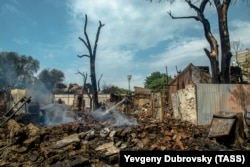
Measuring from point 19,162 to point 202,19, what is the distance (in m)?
14.2

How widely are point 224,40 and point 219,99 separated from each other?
438cm

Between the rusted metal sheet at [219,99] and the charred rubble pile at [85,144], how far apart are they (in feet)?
10.5

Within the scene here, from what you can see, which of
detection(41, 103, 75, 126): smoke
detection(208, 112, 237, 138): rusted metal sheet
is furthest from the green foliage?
detection(208, 112, 237, 138): rusted metal sheet

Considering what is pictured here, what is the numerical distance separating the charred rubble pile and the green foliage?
47.5 metres

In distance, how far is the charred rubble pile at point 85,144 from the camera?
25.7 feet

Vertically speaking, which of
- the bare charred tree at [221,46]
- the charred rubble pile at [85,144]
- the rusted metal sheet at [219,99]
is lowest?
the charred rubble pile at [85,144]

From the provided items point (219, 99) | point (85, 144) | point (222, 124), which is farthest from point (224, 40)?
point (85, 144)

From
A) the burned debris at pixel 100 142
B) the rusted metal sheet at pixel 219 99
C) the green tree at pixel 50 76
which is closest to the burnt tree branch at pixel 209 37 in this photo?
the rusted metal sheet at pixel 219 99

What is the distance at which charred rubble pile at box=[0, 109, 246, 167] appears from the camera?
782cm

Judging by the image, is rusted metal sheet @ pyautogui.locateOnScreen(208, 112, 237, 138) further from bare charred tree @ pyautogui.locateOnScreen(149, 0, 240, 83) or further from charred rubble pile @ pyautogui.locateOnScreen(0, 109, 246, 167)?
bare charred tree @ pyautogui.locateOnScreen(149, 0, 240, 83)

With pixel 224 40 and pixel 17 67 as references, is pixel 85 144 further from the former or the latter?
pixel 17 67

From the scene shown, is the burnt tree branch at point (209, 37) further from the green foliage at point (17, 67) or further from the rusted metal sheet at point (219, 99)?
the green foliage at point (17, 67)

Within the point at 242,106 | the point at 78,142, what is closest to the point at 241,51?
the point at 242,106

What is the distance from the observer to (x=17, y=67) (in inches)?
2432
